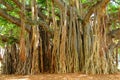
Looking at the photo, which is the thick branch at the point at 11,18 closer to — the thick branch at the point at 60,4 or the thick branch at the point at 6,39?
the thick branch at the point at 6,39

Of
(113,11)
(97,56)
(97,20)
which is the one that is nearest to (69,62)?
(97,56)

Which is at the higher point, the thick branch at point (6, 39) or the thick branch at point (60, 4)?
the thick branch at point (60, 4)

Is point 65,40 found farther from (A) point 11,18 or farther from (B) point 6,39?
(B) point 6,39

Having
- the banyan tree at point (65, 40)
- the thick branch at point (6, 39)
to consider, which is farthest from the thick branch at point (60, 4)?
the thick branch at point (6, 39)

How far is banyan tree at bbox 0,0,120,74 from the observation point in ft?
18.0

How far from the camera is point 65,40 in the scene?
574 cm

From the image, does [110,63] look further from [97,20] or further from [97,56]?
[97,20]

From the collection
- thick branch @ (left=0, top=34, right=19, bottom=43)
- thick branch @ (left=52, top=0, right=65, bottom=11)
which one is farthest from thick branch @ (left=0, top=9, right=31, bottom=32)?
thick branch @ (left=52, top=0, right=65, bottom=11)

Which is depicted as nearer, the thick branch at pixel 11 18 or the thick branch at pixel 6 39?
A: the thick branch at pixel 11 18

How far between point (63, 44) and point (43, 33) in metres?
0.95

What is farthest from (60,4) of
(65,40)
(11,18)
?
(11,18)

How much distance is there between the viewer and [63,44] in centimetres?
562

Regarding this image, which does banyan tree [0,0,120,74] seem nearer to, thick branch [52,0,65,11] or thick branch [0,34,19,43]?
thick branch [52,0,65,11]

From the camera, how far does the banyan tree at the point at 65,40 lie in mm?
5500
